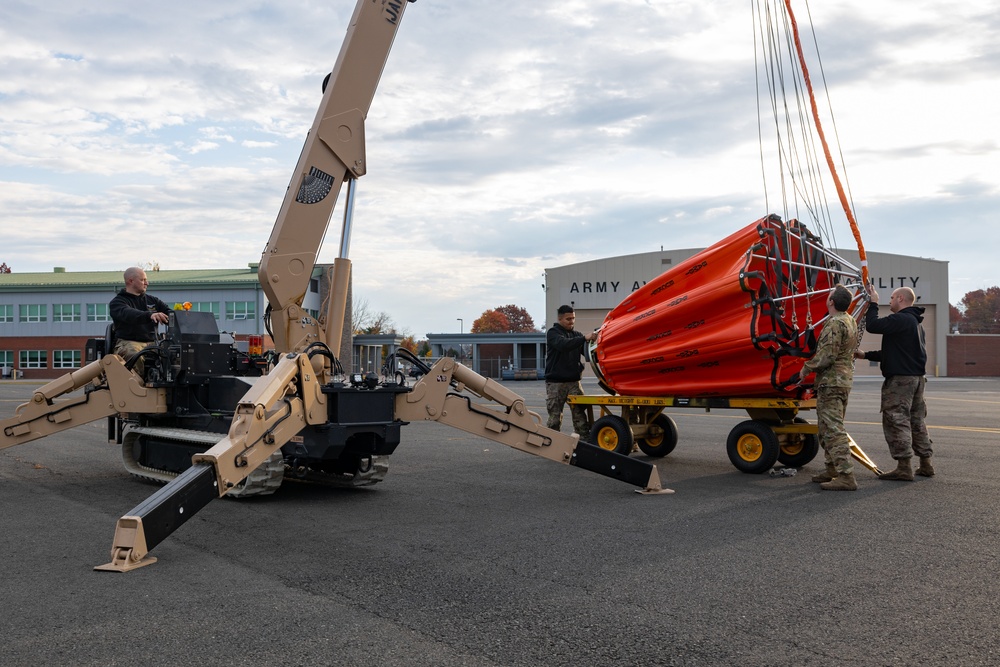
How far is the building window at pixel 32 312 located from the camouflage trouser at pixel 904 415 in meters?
64.2

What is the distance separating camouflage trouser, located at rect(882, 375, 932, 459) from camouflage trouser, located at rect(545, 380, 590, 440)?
416cm

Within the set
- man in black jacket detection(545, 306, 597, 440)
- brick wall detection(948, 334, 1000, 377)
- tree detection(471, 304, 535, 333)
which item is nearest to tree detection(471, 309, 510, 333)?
tree detection(471, 304, 535, 333)

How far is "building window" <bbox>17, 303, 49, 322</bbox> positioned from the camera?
205 feet

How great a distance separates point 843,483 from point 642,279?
47826mm

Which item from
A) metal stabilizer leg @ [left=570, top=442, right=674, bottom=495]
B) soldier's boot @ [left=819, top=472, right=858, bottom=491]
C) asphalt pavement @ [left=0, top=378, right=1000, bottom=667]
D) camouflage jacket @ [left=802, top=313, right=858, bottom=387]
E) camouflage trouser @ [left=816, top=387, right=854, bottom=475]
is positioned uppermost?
camouflage jacket @ [left=802, top=313, right=858, bottom=387]

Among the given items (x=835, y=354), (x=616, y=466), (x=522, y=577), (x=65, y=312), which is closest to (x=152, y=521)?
(x=522, y=577)

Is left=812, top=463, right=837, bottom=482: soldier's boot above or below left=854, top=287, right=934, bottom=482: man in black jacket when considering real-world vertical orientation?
below

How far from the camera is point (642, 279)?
56438 millimetres

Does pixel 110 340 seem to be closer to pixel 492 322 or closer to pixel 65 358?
pixel 65 358

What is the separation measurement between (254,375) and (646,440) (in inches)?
221

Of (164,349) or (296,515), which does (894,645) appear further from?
(164,349)

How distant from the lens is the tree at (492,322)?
11400cm

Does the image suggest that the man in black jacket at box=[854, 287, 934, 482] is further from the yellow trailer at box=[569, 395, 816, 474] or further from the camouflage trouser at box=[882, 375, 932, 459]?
the yellow trailer at box=[569, 395, 816, 474]

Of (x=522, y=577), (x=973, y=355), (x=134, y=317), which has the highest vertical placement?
(x=134, y=317)
